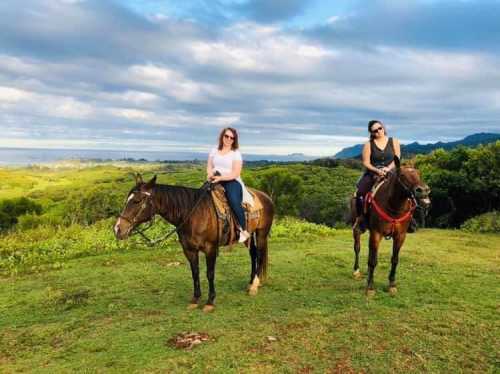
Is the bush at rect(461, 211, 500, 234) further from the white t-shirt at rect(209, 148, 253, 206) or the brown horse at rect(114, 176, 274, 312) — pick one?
the brown horse at rect(114, 176, 274, 312)

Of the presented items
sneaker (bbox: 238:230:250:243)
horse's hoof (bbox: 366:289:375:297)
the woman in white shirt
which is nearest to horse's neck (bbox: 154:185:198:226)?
the woman in white shirt

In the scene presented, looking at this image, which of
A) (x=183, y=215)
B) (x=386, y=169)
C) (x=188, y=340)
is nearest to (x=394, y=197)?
(x=386, y=169)

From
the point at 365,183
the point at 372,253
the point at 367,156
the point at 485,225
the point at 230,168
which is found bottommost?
the point at 485,225

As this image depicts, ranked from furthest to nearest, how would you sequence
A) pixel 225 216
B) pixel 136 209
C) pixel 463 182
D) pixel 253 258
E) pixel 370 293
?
pixel 463 182 → pixel 253 258 → pixel 370 293 → pixel 225 216 → pixel 136 209

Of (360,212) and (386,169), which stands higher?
(386,169)

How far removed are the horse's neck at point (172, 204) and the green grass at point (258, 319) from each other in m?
1.57

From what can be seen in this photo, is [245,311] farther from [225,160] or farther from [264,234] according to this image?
[225,160]

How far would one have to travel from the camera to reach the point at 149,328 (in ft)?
18.0

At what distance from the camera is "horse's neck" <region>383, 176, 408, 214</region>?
6.48m

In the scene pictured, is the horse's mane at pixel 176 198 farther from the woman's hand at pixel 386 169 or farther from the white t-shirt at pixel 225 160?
the woman's hand at pixel 386 169

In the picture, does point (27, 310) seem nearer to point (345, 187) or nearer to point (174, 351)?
point (174, 351)

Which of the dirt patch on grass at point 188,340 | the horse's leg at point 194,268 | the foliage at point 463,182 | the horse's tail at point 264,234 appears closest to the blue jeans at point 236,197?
the horse's tail at point 264,234

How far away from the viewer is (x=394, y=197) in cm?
657

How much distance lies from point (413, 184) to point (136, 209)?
14.5 feet
